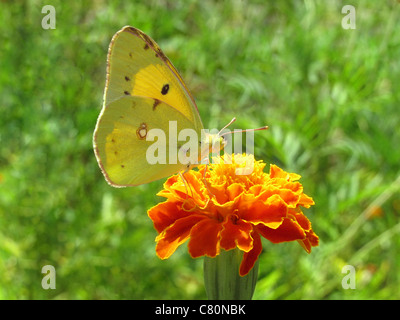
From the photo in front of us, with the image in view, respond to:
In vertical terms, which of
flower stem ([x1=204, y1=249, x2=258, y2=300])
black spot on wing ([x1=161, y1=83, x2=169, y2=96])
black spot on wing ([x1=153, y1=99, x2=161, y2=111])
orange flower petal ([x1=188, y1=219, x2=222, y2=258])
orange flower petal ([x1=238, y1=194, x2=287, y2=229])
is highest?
black spot on wing ([x1=161, y1=83, x2=169, y2=96])

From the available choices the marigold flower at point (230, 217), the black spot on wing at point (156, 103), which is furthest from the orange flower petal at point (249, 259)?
the black spot on wing at point (156, 103)

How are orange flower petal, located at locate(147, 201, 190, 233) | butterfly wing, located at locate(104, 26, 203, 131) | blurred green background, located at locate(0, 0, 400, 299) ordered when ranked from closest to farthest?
orange flower petal, located at locate(147, 201, 190, 233) → butterfly wing, located at locate(104, 26, 203, 131) → blurred green background, located at locate(0, 0, 400, 299)

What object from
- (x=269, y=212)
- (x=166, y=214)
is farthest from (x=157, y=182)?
(x=269, y=212)

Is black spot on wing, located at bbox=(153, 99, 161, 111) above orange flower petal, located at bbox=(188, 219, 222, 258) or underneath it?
above

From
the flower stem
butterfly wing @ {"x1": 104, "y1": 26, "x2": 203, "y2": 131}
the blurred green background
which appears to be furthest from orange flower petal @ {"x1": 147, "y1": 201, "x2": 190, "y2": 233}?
the blurred green background

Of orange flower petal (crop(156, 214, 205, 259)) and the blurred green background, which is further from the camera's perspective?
the blurred green background

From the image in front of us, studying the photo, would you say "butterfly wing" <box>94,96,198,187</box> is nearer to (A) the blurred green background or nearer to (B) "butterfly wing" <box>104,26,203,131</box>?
(B) "butterfly wing" <box>104,26,203,131</box>

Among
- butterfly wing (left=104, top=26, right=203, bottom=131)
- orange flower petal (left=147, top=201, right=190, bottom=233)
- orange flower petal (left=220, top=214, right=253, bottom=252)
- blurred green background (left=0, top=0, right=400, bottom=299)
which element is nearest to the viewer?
orange flower petal (left=220, top=214, right=253, bottom=252)
